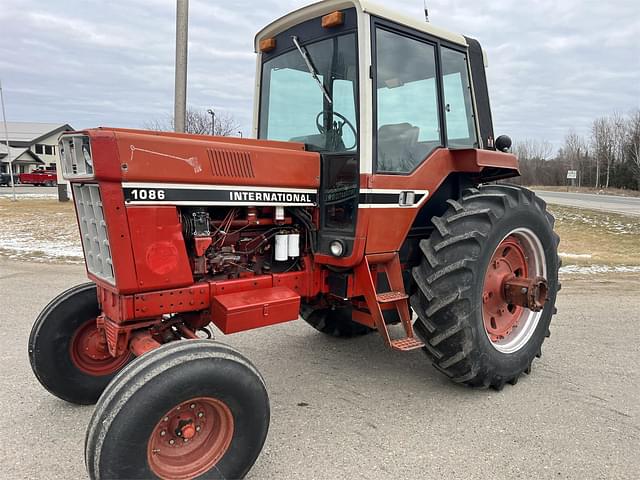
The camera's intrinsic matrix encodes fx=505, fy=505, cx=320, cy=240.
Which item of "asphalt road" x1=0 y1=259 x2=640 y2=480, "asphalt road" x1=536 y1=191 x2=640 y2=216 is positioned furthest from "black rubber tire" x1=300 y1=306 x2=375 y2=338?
"asphalt road" x1=536 y1=191 x2=640 y2=216

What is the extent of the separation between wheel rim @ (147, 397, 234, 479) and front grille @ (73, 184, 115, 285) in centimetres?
86

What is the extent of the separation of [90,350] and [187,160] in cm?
163

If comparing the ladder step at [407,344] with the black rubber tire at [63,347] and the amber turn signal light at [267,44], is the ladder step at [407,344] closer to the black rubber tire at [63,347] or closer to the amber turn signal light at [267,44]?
the black rubber tire at [63,347]

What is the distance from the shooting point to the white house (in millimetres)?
52781

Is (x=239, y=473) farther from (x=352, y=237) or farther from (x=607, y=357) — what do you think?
(x=607, y=357)

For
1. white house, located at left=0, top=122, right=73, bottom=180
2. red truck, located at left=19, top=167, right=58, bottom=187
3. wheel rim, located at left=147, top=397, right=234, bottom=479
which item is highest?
white house, located at left=0, top=122, right=73, bottom=180

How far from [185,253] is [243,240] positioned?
51cm

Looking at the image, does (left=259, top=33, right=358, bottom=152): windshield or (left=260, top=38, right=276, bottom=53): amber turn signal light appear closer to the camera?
(left=259, top=33, right=358, bottom=152): windshield

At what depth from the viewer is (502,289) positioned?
3963mm

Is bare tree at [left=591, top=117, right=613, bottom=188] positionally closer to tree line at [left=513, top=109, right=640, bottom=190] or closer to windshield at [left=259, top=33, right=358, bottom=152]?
tree line at [left=513, top=109, right=640, bottom=190]

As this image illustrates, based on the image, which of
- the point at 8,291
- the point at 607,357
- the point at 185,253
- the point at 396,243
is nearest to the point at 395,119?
the point at 396,243

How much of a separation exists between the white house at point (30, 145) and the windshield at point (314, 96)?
5492cm

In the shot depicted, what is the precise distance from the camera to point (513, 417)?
3295mm

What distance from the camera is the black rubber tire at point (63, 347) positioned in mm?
3348
